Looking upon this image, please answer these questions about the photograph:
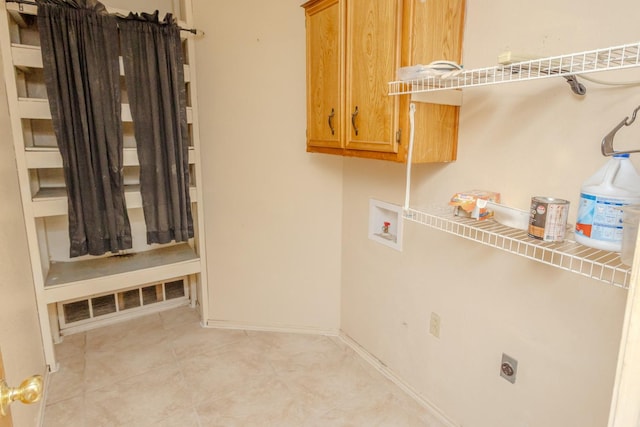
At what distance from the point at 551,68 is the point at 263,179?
1793 millimetres

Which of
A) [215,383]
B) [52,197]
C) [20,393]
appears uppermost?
[52,197]

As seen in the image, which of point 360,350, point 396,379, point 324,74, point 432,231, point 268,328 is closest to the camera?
point 432,231

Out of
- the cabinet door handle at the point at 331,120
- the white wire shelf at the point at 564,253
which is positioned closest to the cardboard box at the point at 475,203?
the white wire shelf at the point at 564,253

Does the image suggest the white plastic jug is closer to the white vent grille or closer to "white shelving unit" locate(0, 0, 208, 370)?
"white shelving unit" locate(0, 0, 208, 370)

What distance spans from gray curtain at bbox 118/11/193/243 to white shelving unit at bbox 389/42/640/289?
1358 millimetres

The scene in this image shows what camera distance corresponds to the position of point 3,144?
1786 millimetres

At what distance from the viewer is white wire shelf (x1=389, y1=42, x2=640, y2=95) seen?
995 mm

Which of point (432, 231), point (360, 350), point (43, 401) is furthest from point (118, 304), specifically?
point (432, 231)

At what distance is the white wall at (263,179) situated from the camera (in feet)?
7.90

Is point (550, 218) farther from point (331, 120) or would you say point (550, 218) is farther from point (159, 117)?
point (159, 117)

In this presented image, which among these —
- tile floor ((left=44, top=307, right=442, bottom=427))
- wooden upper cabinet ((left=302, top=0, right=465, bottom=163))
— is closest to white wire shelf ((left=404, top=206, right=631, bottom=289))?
wooden upper cabinet ((left=302, top=0, right=465, bottom=163))

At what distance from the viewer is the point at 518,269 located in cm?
151

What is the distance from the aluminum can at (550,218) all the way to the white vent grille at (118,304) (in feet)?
8.75

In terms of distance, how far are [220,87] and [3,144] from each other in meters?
1.18
